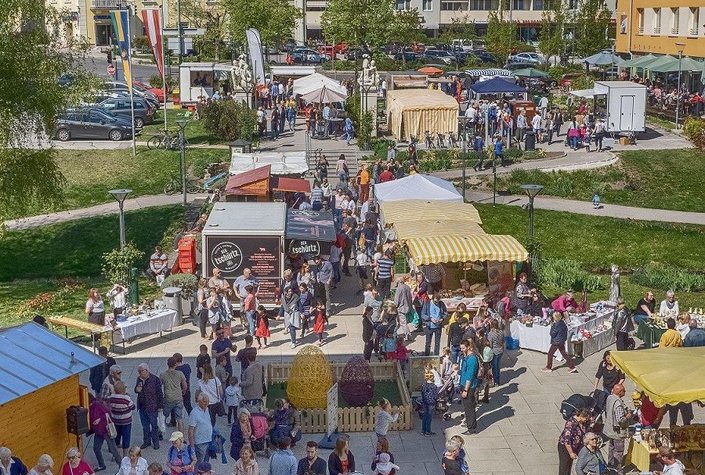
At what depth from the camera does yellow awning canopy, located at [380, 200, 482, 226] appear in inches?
1045

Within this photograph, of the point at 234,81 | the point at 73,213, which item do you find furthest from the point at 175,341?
the point at 234,81

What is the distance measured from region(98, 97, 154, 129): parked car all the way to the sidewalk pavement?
1763 cm

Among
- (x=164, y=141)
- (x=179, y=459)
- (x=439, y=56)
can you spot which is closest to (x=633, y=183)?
(x=164, y=141)

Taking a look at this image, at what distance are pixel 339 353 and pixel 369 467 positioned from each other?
18.6 ft

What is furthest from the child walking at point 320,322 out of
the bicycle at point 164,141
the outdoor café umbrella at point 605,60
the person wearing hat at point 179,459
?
the outdoor café umbrella at point 605,60

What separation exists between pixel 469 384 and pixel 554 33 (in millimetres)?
59484

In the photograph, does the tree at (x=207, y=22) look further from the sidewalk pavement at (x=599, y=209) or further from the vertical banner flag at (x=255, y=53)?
the sidewalk pavement at (x=599, y=209)

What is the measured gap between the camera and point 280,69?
57.7m

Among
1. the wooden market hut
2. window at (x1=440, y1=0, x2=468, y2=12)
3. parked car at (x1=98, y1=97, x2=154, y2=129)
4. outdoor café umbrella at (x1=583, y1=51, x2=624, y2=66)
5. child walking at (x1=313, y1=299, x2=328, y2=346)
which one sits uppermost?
window at (x1=440, y1=0, x2=468, y2=12)

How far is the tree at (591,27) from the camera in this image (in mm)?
69938

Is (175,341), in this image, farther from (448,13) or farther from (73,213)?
(448,13)

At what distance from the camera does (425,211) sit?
88.5 feet

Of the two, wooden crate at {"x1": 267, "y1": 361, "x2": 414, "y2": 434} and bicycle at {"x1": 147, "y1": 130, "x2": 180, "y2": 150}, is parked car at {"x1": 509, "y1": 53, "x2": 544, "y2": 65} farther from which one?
wooden crate at {"x1": 267, "y1": 361, "x2": 414, "y2": 434}

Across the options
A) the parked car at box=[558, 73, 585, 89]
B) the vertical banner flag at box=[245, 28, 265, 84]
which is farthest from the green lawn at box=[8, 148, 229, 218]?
the parked car at box=[558, 73, 585, 89]
